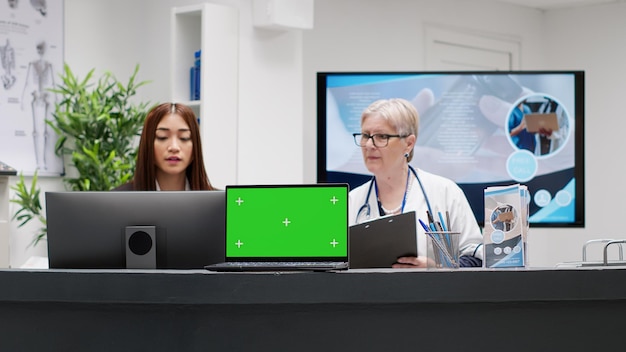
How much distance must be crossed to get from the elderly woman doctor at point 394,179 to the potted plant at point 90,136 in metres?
1.89

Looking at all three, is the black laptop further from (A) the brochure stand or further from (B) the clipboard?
(B) the clipboard

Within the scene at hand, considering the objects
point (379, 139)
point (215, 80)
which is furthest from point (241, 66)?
point (379, 139)

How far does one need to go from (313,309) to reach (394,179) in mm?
1292

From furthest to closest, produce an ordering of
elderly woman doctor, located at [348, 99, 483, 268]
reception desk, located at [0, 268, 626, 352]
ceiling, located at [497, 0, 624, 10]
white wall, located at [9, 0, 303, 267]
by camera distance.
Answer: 1. ceiling, located at [497, 0, 624, 10]
2. white wall, located at [9, 0, 303, 267]
3. elderly woman doctor, located at [348, 99, 483, 268]
4. reception desk, located at [0, 268, 626, 352]

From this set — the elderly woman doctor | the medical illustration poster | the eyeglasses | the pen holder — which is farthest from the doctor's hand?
the medical illustration poster

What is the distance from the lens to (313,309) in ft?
6.38

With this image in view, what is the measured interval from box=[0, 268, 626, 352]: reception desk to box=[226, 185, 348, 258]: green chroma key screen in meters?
0.13

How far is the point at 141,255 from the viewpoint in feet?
7.32

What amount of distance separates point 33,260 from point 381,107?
140cm

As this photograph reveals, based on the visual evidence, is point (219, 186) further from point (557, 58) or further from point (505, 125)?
point (557, 58)

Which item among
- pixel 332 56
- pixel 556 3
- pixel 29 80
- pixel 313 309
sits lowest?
pixel 313 309

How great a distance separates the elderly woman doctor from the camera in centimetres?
309

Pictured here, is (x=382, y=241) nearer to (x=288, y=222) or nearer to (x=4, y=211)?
(x=288, y=222)

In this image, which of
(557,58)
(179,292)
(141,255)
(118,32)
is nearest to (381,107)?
(141,255)
